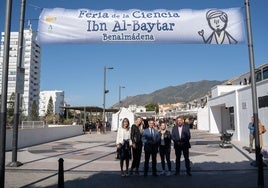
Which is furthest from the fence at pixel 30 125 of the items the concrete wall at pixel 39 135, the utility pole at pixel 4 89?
the utility pole at pixel 4 89

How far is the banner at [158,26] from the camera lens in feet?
37.7

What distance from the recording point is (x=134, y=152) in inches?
415

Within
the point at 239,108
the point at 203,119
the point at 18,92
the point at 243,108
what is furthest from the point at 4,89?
the point at 203,119

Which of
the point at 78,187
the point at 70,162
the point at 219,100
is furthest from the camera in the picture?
the point at 219,100

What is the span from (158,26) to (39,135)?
→ 15.5m

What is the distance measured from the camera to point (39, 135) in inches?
944

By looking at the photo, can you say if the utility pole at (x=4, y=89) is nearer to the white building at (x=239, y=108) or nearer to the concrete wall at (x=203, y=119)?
the white building at (x=239, y=108)

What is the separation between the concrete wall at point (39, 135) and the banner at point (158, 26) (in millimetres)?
10047

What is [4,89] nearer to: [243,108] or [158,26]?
[158,26]

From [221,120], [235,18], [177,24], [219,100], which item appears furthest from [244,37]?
[221,120]

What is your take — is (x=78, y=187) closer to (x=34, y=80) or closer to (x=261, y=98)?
(x=261, y=98)

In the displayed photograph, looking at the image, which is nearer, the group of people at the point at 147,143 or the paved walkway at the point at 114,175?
the paved walkway at the point at 114,175

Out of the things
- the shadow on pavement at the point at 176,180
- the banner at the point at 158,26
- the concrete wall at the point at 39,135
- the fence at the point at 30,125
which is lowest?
the shadow on pavement at the point at 176,180

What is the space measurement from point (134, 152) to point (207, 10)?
549 centimetres
